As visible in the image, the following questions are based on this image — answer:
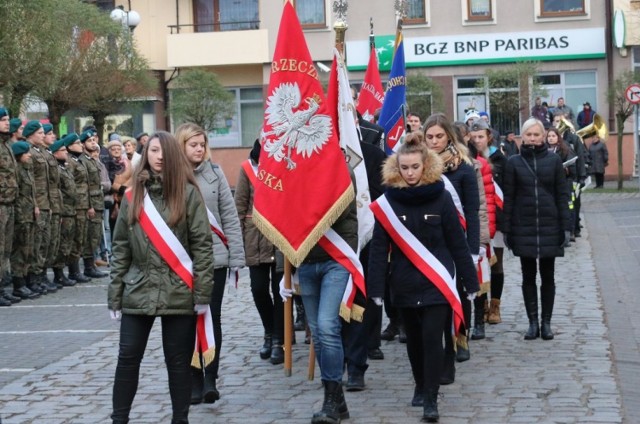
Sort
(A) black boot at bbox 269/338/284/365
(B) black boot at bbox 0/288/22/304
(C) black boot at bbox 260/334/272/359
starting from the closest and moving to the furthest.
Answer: (A) black boot at bbox 269/338/284/365
(C) black boot at bbox 260/334/272/359
(B) black boot at bbox 0/288/22/304

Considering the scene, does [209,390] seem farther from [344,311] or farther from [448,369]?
[448,369]

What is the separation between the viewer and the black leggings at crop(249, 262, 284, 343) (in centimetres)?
1064

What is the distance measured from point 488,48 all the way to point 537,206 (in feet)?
101

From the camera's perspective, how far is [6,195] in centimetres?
1473

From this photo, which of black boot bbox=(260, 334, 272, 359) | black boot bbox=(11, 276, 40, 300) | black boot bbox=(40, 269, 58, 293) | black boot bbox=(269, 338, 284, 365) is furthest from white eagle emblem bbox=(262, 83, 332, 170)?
black boot bbox=(40, 269, 58, 293)

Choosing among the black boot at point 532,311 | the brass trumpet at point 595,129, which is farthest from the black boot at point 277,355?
the brass trumpet at point 595,129

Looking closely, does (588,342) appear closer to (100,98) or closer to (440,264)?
(440,264)

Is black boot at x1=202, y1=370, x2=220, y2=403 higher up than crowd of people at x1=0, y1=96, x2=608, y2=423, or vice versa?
crowd of people at x1=0, y1=96, x2=608, y2=423

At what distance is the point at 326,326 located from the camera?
8.00m

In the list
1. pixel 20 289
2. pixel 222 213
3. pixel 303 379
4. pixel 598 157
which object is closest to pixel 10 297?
pixel 20 289

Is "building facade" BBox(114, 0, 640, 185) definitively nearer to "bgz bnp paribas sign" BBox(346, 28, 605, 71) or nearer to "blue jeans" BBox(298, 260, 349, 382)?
"bgz bnp paribas sign" BBox(346, 28, 605, 71)

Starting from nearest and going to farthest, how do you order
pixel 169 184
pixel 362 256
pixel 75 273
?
pixel 169 184 < pixel 362 256 < pixel 75 273

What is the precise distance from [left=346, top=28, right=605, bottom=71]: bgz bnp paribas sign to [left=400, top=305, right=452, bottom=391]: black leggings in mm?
32202

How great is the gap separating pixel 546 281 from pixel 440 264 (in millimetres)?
3218
